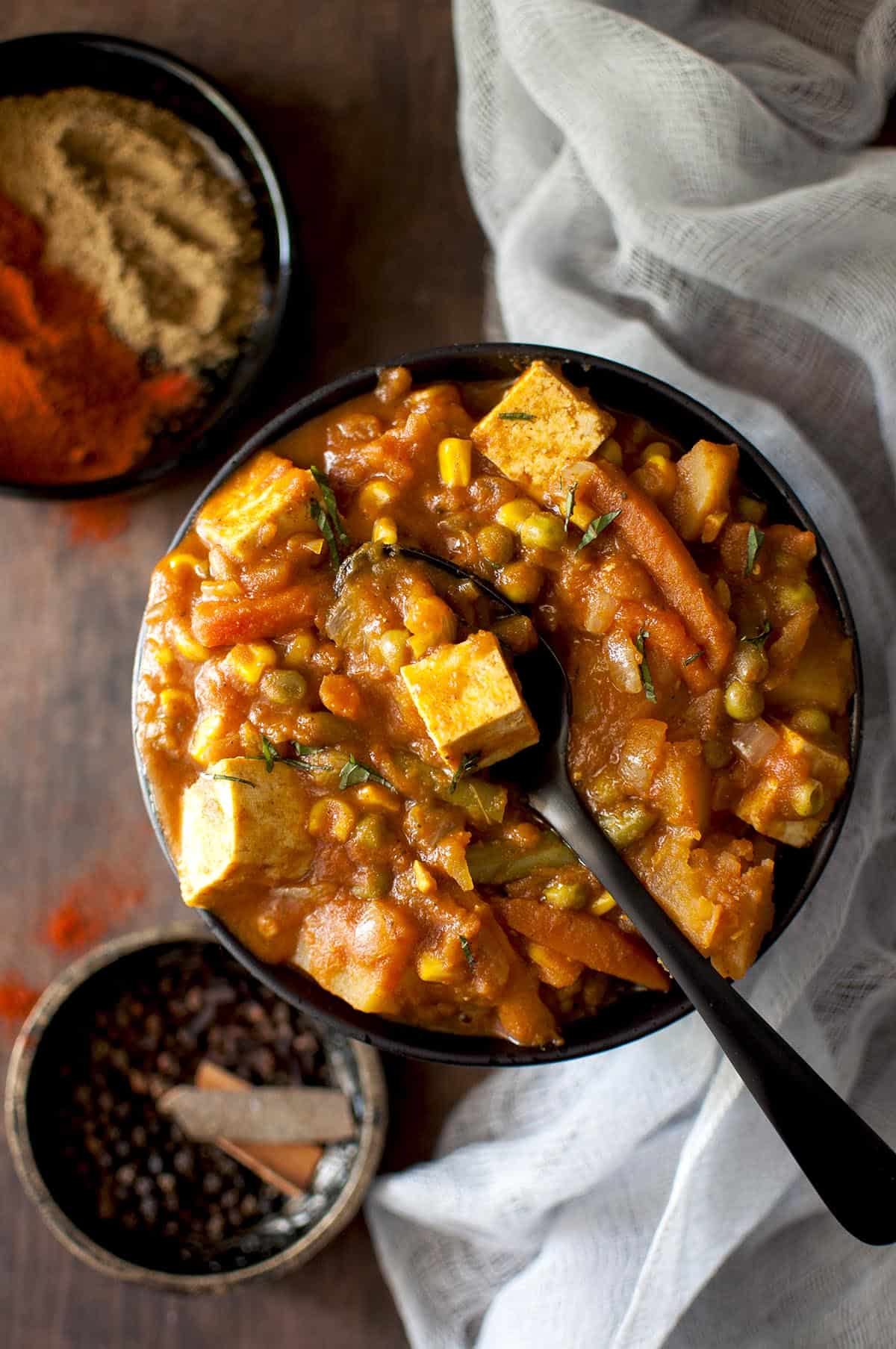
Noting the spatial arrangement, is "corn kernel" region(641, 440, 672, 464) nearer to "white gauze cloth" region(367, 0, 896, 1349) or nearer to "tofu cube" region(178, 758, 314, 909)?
"white gauze cloth" region(367, 0, 896, 1349)

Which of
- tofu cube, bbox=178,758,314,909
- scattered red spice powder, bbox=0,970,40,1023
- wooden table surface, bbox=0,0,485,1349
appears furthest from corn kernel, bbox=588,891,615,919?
scattered red spice powder, bbox=0,970,40,1023

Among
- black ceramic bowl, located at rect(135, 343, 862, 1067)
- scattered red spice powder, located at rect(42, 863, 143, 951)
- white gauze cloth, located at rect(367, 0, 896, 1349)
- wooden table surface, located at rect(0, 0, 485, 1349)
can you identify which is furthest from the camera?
scattered red spice powder, located at rect(42, 863, 143, 951)

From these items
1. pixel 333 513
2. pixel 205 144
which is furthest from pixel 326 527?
pixel 205 144

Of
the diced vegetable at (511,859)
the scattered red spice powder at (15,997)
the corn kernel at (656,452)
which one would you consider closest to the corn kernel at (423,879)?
the diced vegetable at (511,859)

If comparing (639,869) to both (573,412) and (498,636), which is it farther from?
(573,412)

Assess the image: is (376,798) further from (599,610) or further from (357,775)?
(599,610)

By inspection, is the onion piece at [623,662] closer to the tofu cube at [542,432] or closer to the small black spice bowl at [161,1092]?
the tofu cube at [542,432]

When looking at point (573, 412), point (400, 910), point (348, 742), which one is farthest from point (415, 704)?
point (573, 412)
